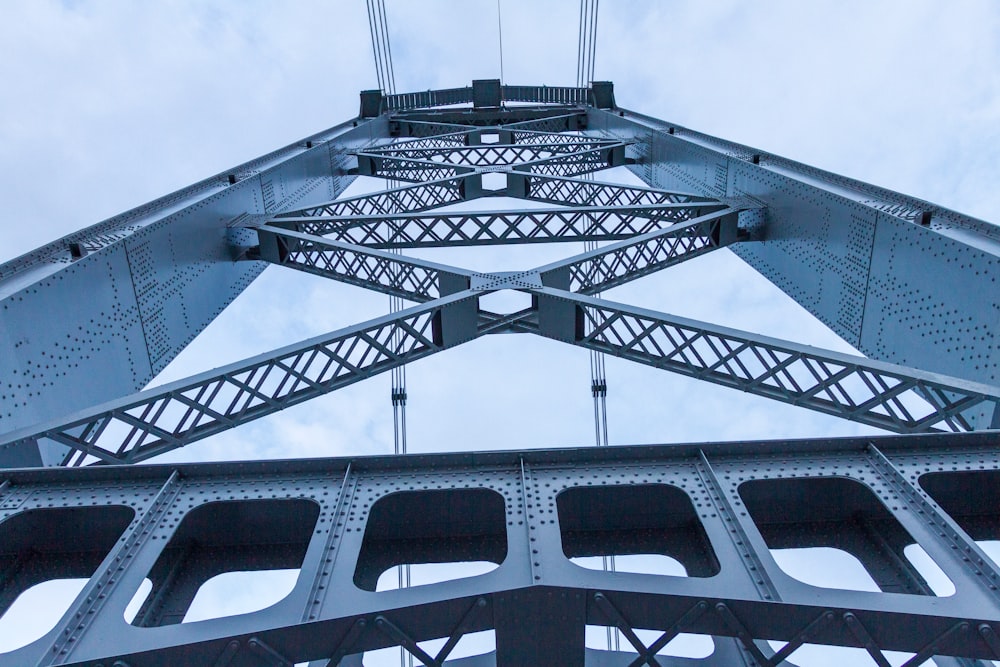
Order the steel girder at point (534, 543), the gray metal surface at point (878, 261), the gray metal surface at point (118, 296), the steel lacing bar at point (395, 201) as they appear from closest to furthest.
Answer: the steel girder at point (534, 543) < the gray metal surface at point (118, 296) < the gray metal surface at point (878, 261) < the steel lacing bar at point (395, 201)

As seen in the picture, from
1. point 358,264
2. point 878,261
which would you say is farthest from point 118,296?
point 878,261

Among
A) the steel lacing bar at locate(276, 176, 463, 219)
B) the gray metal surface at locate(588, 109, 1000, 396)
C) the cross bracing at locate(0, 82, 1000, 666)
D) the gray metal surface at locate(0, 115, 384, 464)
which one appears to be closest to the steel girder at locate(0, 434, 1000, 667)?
the cross bracing at locate(0, 82, 1000, 666)

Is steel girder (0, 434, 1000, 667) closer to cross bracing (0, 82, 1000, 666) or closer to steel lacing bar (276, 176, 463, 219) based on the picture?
cross bracing (0, 82, 1000, 666)

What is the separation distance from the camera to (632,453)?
5121 millimetres

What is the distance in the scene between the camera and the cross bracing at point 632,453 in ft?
12.5

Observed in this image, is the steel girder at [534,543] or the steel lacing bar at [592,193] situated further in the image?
the steel lacing bar at [592,193]

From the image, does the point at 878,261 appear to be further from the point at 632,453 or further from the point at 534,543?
the point at 534,543

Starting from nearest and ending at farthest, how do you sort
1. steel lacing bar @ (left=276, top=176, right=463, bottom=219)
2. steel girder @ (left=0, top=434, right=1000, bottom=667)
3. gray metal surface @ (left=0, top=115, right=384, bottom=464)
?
steel girder @ (left=0, top=434, right=1000, bottom=667) → gray metal surface @ (left=0, top=115, right=384, bottom=464) → steel lacing bar @ (left=276, top=176, right=463, bottom=219)

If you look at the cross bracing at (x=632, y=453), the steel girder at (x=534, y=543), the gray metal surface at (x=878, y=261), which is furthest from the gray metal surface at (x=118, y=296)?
the gray metal surface at (x=878, y=261)

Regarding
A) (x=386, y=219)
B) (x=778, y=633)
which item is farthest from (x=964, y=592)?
(x=386, y=219)

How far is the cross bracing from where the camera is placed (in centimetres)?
382

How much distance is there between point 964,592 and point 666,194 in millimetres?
9481

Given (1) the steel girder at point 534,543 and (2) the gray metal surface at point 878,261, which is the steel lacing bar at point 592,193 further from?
(1) the steel girder at point 534,543

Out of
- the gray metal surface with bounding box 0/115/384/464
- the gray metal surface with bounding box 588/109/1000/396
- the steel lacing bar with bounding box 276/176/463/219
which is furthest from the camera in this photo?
the steel lacing bar with bounding box 276/176/463/219
